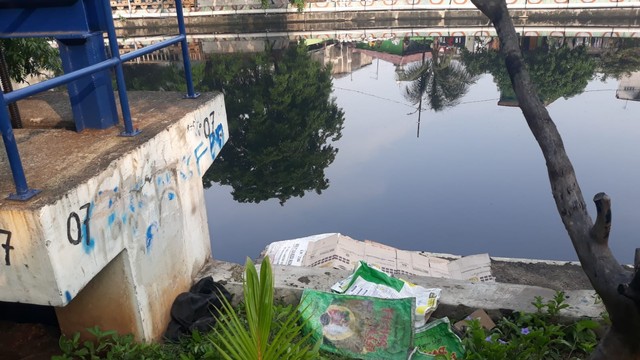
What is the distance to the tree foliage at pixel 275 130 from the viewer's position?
7969 mm

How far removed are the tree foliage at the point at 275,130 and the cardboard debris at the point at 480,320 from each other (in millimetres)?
4756

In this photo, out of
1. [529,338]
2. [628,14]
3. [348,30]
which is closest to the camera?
[529,338]

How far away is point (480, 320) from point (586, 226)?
1.02m

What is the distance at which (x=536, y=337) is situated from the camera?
2.49 metres

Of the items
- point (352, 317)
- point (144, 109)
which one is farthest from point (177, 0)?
point (352, 317)

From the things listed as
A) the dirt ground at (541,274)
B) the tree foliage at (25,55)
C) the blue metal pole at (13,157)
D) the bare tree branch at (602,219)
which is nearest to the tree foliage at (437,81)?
the dirt ground at (541,274)

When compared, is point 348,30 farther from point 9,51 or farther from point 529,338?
point 529,338

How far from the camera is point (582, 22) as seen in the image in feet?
68.6

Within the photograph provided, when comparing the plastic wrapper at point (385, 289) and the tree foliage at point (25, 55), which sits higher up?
the tree foliage at point (25, 55)

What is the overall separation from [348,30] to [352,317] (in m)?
20.8

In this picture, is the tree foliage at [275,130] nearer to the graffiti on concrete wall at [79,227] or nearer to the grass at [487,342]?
the grass at [487,342]

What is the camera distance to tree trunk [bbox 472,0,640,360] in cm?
183

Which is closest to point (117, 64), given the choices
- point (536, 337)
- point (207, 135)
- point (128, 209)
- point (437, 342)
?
point (128, 209)

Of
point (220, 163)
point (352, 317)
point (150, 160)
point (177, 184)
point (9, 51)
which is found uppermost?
point (9, 51)
